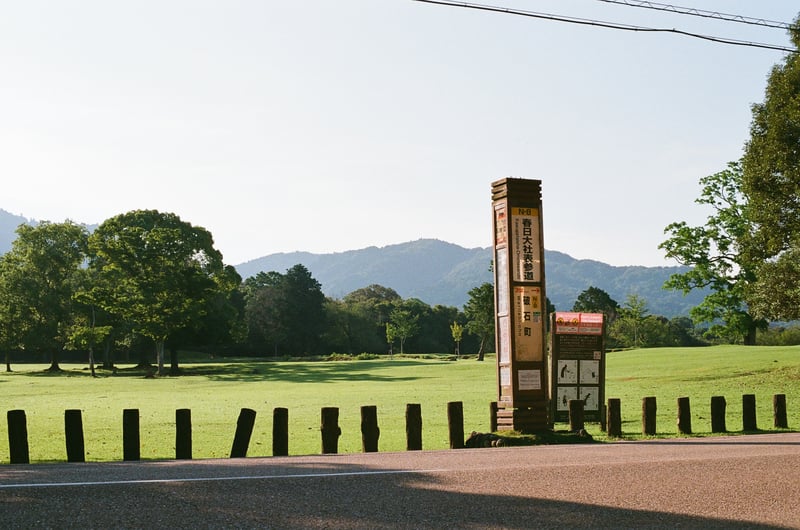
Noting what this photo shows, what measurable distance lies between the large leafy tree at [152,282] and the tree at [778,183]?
43.3m

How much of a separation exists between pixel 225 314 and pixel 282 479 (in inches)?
2917

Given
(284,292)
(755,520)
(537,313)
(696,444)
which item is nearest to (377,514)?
(755,520)

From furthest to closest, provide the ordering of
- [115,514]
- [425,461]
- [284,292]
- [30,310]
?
[284,292] → [30,310] → [425,461] → [115,514]

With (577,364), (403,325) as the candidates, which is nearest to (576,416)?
(577,364)

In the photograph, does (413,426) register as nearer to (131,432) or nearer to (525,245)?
(525,245)

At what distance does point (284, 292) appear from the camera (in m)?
126

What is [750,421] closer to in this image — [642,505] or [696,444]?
Result: [696,444]

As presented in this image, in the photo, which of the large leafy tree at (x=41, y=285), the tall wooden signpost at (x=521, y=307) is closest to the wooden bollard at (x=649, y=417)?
the tall wooden signpost at (x=521, y=307)

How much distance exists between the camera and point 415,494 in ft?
26.1

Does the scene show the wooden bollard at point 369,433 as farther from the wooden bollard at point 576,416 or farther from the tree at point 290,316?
the tree at point 290,316

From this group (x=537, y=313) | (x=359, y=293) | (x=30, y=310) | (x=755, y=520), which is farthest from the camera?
(x=359, y=293)

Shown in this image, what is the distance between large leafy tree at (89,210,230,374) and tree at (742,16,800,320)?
4329 centimetres

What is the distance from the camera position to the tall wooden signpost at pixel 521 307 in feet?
52.2

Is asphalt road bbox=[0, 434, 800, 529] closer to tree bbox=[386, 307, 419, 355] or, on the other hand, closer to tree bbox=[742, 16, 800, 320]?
tree bbox=[742, 16, 800, 320]
